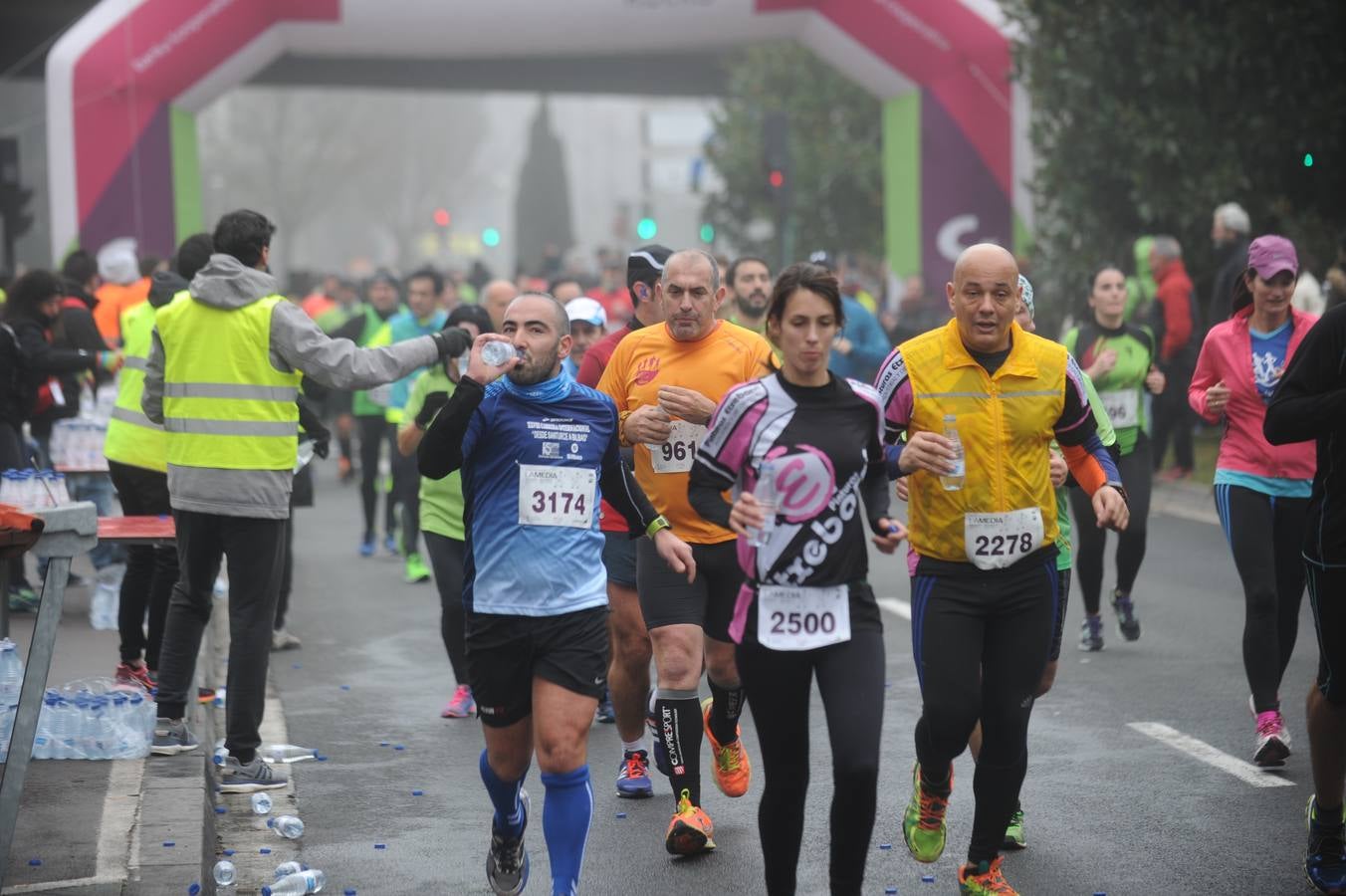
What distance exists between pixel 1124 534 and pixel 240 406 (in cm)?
500

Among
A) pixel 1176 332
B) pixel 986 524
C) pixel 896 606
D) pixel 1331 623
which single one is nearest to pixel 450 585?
pixel 986 524

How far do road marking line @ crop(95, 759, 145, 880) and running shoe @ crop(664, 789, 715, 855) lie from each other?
173 cm

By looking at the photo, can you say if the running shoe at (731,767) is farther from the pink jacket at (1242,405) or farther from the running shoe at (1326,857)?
the pink jacket at (1242,405)

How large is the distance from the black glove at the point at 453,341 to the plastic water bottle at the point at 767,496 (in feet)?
5.23

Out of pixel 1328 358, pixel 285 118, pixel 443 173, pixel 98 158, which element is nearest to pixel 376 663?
pixel 1328 358

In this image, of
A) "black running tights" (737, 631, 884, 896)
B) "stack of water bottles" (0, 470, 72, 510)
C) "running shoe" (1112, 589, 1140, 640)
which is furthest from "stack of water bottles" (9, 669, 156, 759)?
"running shoe" (1112, 589, 1140, 640)

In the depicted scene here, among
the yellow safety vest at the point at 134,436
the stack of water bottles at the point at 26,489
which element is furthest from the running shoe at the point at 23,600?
the yellow safety vest at the point at 134,436

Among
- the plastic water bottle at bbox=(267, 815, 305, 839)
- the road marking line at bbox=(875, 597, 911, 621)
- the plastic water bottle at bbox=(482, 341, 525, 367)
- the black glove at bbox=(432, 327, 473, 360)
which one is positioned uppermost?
the black glove at bbox=(432, 327, 473, 360)

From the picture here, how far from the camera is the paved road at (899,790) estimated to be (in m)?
6.12

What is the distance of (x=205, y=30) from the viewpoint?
22859mm

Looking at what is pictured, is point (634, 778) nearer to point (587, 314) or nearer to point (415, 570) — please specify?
point (587, 314)

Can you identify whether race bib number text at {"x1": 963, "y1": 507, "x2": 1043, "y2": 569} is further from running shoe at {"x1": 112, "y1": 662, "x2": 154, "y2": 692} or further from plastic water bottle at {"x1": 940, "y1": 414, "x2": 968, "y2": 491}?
running shoe at {"x1": 112, "y1": 662, "x2": 154, "y2": 692}

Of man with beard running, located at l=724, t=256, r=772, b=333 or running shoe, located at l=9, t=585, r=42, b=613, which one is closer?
man with beard running, located at l=724, t=256, r=772, b=333

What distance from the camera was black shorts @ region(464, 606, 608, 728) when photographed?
5.43m
